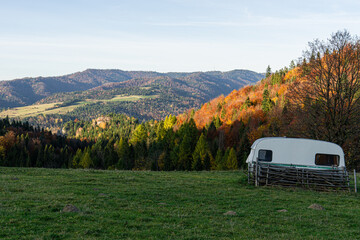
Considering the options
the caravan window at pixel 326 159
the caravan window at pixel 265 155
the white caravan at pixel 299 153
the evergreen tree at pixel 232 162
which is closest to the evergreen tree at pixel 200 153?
the evergreen tree at pixel 232 162

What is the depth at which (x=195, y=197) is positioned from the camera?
16.5 m

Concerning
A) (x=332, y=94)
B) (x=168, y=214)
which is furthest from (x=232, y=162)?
(x=168, y=214)

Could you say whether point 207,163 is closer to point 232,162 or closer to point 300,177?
point 232,162

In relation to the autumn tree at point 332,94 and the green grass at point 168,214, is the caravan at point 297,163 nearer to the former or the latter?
the green grass at point 168,214

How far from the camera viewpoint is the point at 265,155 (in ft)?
75.0

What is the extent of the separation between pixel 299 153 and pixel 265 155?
252 centimetres

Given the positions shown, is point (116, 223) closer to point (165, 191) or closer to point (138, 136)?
point (165, 191)

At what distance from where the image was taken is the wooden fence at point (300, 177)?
21406 millimetres

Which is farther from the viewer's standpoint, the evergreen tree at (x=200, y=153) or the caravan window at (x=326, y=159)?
the evergreen tree at (x=200, y=153)

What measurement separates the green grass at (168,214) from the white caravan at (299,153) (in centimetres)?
343

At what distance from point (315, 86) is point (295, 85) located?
2392 mm

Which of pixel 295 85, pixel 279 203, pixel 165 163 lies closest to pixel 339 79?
pixel 295 85

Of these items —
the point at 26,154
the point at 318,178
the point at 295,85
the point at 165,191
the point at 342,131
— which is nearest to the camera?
the point at 165,191

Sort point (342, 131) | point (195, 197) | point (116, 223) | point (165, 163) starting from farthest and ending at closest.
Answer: point (165, 163) → point (342, 131) → point (195, 197) → point (116, 223)
